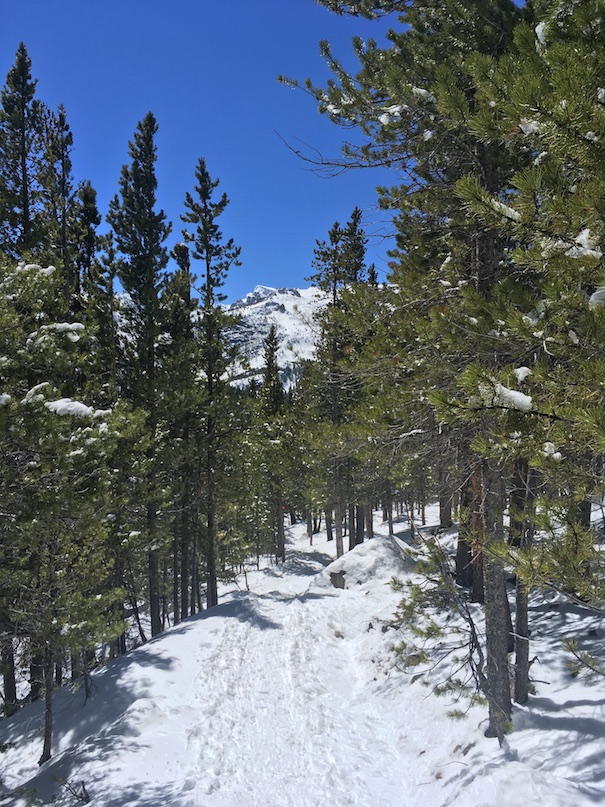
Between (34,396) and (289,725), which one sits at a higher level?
(34,396)

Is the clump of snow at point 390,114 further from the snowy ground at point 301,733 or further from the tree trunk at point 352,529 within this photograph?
the tree trunk at point 352,529

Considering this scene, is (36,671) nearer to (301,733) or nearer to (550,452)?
(301,733)

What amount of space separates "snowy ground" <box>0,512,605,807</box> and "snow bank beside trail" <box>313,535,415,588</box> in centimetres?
491

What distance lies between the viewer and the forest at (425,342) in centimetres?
320

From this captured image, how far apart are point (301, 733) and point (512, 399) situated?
8104 mm

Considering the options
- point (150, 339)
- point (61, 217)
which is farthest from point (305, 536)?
point (61, 217)

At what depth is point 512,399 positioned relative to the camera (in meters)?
3.14

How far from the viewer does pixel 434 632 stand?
5.93 m

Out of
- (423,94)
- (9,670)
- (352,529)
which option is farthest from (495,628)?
(352,529)

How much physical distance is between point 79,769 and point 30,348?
23.1 feet

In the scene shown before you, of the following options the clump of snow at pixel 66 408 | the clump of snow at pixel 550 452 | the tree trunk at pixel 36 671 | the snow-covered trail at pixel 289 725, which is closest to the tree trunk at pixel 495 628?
the snow-covered trail at pixel 289 725

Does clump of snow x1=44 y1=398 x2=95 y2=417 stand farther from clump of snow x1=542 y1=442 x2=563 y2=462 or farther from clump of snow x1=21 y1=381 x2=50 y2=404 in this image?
clump of snow x1=542 y1=442 x2=563 y2=462

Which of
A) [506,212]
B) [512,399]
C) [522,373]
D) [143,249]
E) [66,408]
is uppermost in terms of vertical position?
[143,249]

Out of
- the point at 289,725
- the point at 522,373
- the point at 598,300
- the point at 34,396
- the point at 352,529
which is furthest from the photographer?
the point at 352,529
